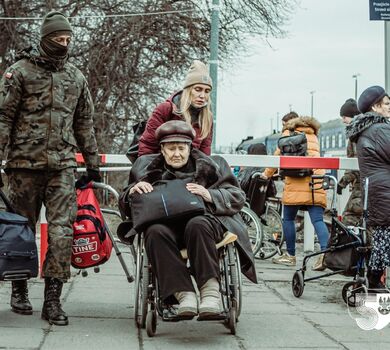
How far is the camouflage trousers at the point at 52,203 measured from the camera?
5477mm

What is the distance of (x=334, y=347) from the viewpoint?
485 centimetres

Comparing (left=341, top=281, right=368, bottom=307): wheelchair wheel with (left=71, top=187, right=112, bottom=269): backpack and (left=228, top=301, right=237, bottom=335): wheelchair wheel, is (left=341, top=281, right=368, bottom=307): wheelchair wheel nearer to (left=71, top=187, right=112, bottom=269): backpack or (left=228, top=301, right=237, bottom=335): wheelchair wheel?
(left=228, top=301, right=237, bottom=335): wheelchair wheel

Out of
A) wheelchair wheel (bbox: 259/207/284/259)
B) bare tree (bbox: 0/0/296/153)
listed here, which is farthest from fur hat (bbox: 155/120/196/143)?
bare tree (bbox: 0/0/296/153)

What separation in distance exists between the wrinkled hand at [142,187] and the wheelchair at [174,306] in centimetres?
27

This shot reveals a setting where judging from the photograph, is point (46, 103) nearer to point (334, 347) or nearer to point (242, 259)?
point (242, 259)

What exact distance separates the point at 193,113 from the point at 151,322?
1515 millimetres

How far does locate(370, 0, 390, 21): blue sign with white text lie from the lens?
25.4 ft

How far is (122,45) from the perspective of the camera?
22.0 meters

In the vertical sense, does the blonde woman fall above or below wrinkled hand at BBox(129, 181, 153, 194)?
above

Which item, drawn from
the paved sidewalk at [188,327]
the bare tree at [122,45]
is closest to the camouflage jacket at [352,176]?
the paved sidewalk at [188,327]

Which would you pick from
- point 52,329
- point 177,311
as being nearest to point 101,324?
point 52,329

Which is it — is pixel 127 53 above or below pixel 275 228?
above

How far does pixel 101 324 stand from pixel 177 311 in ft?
2.23

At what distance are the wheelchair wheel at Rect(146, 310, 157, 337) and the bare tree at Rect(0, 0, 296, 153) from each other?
16983 millimetres
